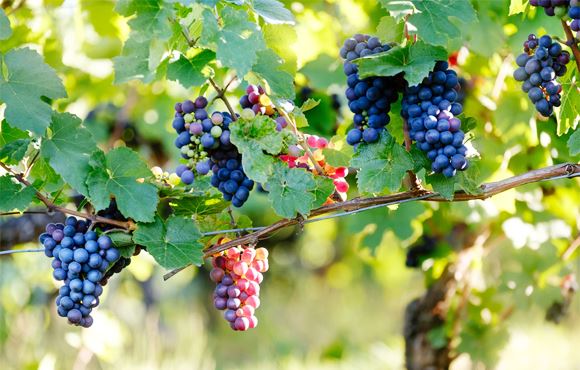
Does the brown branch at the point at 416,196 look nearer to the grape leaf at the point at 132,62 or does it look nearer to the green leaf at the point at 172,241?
the green leaf at the point at 172,241

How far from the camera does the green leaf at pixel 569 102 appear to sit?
1.69 meters

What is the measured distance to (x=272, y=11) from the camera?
159 cm

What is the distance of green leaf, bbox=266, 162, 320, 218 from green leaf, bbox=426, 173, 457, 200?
265 millimetres

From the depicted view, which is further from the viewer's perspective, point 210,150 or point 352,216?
point 352,216

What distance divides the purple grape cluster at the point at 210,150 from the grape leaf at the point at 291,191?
11cm

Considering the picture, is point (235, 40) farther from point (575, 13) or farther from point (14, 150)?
point (575, 13)

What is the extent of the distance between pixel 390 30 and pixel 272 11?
0.29 metres

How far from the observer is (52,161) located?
1597 millimetres

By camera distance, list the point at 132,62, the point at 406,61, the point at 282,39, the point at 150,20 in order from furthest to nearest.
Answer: the point at 282,39, the point at 132,62, the point at 406,61, the point at 150,20

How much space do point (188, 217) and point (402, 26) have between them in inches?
25.5

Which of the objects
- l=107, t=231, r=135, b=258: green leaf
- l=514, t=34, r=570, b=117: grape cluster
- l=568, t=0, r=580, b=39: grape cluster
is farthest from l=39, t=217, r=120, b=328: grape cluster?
l=568, t=0, r=580, b=39: grape cluster

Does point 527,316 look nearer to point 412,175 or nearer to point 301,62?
point 301,62

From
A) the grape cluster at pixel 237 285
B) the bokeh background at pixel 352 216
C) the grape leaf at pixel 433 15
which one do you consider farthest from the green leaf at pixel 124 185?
the grape leaf at pixel 433 15

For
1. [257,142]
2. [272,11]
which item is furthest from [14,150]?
[272,11]
